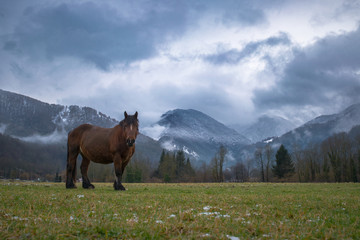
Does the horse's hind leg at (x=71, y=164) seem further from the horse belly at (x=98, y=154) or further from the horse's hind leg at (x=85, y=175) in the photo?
the horse belly at (x=98, y=154)

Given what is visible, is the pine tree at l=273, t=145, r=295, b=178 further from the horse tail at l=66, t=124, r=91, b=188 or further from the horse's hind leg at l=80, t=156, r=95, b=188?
the horse tail at l=66, t=124, r=91, b=188

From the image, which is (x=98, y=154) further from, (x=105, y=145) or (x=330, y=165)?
(x=330, y=165)

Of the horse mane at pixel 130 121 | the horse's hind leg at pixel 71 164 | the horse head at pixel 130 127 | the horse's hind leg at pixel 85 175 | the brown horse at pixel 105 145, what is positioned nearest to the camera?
the horse head at pixel 130 127

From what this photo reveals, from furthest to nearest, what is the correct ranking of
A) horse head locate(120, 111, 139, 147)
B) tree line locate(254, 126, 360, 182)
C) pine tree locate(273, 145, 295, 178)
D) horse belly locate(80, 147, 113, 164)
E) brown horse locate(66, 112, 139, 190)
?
1. pine tree locate(273, 145, 295, 178)
2. tree line locate(254, 126, 360, 182)
3. horse belly locate(80, 147, 113, 164)
4. brown horse locate(66, 112, 139, 190)
5. horse head locate(120, 111, 139, 147)

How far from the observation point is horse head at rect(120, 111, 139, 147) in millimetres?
11766

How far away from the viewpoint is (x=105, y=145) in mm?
13211

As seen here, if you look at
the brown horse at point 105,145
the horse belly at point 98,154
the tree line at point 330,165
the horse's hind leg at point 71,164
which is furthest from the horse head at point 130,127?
the tree line at point 330,165

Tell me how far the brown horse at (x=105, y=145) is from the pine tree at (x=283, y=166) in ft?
231

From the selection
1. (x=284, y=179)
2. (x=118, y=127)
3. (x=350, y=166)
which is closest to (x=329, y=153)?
(x=350, y=166)

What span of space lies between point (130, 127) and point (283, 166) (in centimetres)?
7210

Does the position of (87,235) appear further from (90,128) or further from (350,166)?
(350,166)

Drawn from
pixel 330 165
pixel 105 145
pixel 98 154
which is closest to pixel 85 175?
pixel 98 154

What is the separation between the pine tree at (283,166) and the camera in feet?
242

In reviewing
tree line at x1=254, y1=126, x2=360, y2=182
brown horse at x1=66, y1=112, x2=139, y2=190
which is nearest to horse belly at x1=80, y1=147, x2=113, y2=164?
brown horse at x1=66, y1=112, x2=139, y2=190
